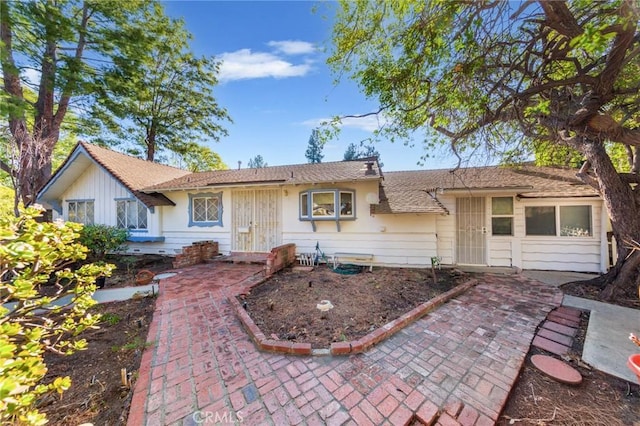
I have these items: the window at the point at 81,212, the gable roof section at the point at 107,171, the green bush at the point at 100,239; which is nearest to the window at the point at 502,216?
the gable roof section at the point at 107,171

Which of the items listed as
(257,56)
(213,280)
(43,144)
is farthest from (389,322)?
(43,144)

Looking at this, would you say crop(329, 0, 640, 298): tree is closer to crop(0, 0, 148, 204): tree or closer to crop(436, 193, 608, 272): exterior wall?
crop(436, 193, 608, 272): exterior wall

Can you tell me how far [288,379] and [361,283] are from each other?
3579 mm

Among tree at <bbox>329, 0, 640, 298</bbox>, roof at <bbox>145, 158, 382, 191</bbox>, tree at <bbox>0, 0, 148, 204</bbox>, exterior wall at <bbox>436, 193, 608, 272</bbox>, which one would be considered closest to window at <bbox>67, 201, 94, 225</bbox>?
tree at <bbox>0, 0, 148, 204</bbox>

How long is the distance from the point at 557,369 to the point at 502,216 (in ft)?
20.1

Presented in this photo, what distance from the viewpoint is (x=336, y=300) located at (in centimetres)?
468

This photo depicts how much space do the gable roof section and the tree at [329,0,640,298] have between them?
8562mm

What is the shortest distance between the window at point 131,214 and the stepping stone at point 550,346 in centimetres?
1227

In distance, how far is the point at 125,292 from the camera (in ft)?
18.0

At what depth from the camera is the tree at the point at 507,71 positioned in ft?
13.9

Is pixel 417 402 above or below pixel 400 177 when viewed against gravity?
below

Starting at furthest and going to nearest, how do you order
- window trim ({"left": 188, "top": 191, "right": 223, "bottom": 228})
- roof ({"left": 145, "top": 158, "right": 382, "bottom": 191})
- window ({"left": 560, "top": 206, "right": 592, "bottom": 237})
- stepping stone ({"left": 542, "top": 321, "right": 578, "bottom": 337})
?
window trim ({"left": 188, "top": 191, "right": 223, "bottom": 228}) < roof ({"left": 145, "top": 158, "right": 382, "bottom": 191}) < window ({"left": 560, "top": 206, "right": 592, "bottom": 237}) < stepping stone ({"left": 542, "top": 321, "right": 578, "bottom": 337})

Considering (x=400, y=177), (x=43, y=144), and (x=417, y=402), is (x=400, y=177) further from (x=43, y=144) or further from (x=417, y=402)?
(x=43, y=144)

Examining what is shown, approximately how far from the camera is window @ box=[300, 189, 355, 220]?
7785 millimetres
